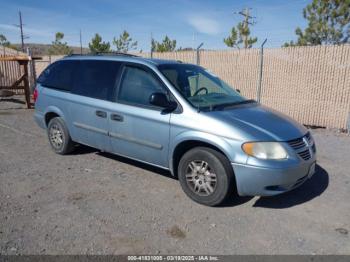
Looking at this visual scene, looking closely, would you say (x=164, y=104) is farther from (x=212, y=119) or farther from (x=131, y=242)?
(x=131, y=242)

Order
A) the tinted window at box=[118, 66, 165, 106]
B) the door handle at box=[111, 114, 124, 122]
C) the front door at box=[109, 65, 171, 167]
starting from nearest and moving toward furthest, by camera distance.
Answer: the front door at box=[109, 65, 171, 167], the tinted window at box=[118, 66, 165, 106], the door handle at box=[111, 114, 124, 122]

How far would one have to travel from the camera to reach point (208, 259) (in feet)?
9.71

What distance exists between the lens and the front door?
14.0 feet

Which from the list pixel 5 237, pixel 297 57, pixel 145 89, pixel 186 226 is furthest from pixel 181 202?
pixel 297 57

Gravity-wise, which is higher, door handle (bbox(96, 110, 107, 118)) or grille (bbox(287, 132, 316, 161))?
door handle (bbox(96, 110, 107, 118))

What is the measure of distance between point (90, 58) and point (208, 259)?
3856mm

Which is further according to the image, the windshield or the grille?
the windshield

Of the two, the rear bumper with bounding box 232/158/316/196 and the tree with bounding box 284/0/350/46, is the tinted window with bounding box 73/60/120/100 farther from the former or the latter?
the tree with bounding box 284/0/350/46

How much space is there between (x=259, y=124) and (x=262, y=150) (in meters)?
0.41

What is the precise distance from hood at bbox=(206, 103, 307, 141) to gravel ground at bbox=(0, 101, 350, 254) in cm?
93

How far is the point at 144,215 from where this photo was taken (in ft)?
12.3

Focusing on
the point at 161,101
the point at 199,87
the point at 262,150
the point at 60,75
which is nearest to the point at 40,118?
the point at 60,75

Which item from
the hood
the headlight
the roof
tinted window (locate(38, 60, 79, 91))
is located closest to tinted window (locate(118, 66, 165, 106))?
the roof

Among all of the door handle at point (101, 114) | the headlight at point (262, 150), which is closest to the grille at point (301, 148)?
the headlight at point (262, 150)
